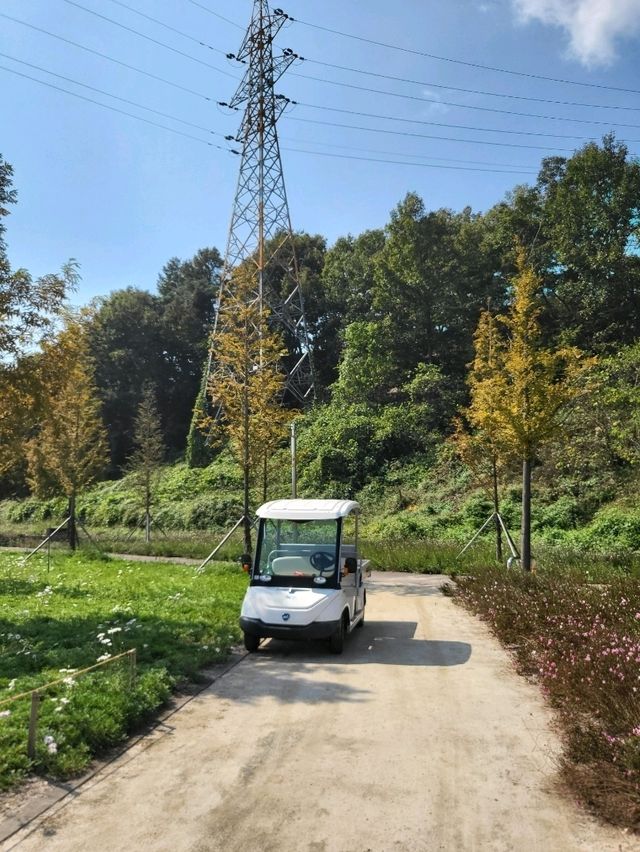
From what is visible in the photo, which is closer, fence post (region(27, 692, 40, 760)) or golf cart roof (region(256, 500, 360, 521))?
fence post (region(27, 692, 40, 760))

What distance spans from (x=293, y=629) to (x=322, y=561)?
120 centimetres

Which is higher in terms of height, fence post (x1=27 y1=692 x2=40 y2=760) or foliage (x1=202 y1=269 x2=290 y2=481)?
foliage (x1=202 y1=269 x2=290 y2=481)

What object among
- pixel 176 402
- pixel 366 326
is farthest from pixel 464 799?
pixel 176 402

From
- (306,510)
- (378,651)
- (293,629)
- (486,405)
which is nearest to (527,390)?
(486,405)

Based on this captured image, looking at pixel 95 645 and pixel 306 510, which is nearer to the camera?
pixel 95 645

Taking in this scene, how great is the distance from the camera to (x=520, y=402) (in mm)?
14344

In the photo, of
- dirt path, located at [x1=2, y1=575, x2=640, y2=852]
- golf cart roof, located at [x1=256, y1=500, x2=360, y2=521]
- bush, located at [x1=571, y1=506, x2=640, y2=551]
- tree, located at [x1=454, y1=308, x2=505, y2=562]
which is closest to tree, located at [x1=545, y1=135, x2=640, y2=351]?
bush, located at [x1=571, y1=506, x2=640, y2=551]

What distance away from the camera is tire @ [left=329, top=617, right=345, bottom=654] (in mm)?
8921

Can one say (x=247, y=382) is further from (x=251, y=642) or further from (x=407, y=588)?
(x=251, y=642)

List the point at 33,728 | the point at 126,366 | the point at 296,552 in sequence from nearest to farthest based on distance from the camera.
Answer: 1. the point at 33,728
2. the point at 296,552
3. the point at 126,366

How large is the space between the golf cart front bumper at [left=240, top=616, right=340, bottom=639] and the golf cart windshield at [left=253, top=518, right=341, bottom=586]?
68cm

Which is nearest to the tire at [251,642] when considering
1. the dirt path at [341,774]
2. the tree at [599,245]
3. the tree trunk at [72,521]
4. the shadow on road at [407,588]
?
the dirt path at [341,774]

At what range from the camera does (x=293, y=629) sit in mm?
8742

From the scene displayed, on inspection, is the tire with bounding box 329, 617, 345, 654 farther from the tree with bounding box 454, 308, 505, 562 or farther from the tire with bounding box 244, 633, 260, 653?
the tree with bounding box 454, 308, 505, 562
